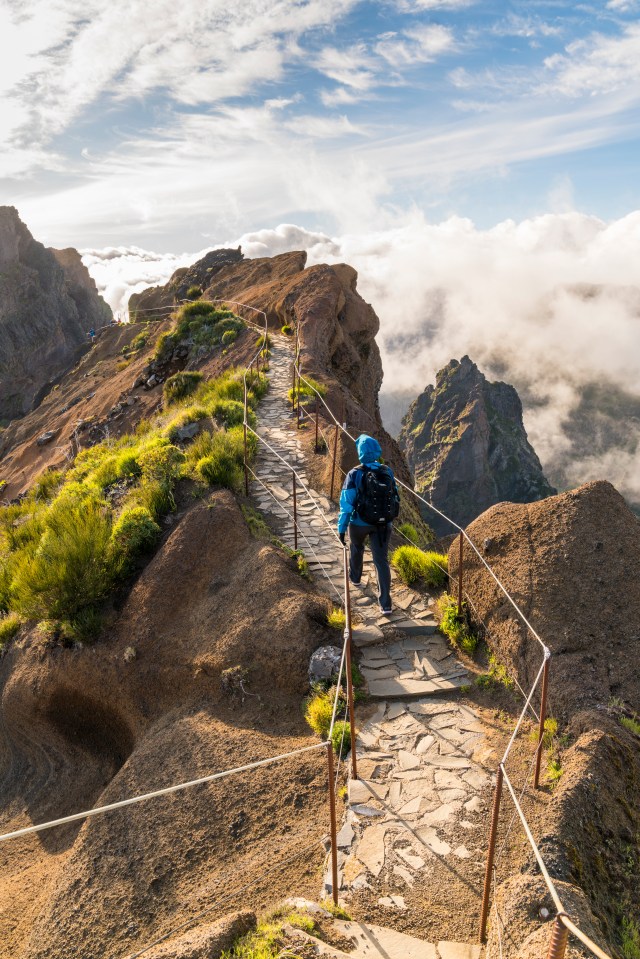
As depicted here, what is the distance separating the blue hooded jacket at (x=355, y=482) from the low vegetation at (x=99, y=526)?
3.49 m

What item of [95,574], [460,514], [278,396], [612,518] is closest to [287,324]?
[278,396]

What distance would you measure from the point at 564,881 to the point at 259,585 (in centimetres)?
525

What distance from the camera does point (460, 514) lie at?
533ft

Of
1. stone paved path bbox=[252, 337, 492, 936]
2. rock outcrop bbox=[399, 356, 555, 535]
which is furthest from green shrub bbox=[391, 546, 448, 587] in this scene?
rock outcrop bbox=[399, 356, 555, 535]

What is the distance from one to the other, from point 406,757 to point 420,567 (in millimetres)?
3605

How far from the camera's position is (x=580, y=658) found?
642cm

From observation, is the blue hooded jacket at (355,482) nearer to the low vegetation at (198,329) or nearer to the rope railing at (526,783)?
the rope railing at (526,783)

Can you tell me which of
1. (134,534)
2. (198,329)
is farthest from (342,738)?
(198,329)

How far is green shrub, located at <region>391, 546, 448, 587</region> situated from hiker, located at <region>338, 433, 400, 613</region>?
90 cm

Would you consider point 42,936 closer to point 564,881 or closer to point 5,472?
point 564,881

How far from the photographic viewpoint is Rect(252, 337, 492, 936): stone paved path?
5.03m

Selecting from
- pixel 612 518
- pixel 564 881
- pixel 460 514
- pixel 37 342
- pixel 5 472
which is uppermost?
pixel 612 518

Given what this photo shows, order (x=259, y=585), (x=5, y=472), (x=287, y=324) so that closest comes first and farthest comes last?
(x=259, y=585)
(x=287, y=324)
(x=5, y=472)

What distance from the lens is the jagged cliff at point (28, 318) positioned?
88875 mm
